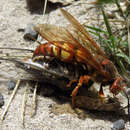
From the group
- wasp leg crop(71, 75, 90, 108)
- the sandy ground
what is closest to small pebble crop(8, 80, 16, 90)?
the sandy ground

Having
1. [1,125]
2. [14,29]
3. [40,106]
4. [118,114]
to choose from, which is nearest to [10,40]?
[14,29]

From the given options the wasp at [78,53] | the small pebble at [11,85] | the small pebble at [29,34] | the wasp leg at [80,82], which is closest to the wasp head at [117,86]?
the wasp at [78,53]

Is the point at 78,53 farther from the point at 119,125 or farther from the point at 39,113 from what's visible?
the point at 119,125

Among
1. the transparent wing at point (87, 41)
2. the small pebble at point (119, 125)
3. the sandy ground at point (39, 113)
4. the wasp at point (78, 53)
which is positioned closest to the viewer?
the sandy ground at point (39, 113)

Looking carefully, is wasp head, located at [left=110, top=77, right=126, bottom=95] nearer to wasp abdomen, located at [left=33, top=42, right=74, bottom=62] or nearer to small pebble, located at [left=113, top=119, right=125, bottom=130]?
small pebble, located at [left=113, top=119, right=125, bottom=130]

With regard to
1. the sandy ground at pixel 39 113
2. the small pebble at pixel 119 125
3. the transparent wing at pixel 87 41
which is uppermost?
the transparent wing at pixel 87 41

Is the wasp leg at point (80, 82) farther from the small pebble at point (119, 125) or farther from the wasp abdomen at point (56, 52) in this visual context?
the small pebble at point (119, 125)

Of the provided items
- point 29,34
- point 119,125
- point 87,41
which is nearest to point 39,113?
point 119,125

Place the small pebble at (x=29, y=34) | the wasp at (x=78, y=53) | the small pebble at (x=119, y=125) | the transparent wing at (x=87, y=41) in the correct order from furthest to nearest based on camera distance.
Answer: the small pebble at (x=29, y=34), the transparent wing at (x=87, y=41), the wasp at (x=78, y=53), the small pebble at (x=119, y=125)

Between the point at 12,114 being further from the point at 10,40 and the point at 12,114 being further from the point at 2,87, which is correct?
the point at 10,40

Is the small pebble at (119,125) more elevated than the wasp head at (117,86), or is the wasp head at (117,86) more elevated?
the wasp head at (117,86)
